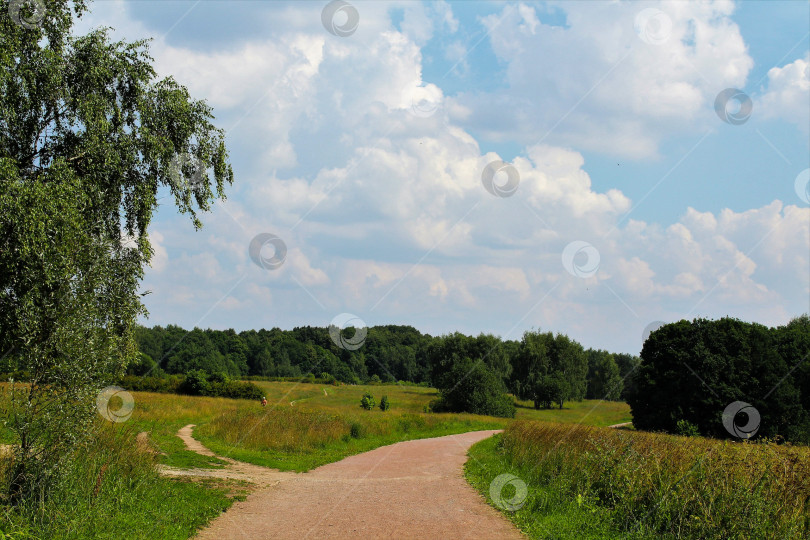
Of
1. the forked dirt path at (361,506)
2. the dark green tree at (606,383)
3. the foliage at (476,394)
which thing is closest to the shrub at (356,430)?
the forked dirt path at (361,506)

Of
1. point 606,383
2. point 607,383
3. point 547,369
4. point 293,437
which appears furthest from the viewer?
point 606,383

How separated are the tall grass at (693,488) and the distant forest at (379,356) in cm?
5887

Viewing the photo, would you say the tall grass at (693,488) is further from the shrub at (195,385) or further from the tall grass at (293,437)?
the shrub at (195,385)

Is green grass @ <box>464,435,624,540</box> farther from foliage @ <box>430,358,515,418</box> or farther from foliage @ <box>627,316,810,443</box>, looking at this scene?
foliage @ <box>430,358,515,418</box>

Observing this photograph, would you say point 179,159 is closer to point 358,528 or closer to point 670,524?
point 358,528

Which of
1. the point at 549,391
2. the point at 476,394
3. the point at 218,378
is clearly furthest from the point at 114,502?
the point at 549,391

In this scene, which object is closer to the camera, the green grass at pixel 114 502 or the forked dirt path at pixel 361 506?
the green grass at pixel 114 502

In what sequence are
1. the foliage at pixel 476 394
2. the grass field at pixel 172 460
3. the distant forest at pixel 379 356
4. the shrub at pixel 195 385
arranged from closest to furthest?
1. the grass field at pixel 172 460
2. the shrub at pixel 195 385
3. the foliage at pixel 476 394
4. the distant forest at pixel 379 356

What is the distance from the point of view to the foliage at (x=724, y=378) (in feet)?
142

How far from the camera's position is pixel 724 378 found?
146 feet

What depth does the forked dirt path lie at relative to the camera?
30.7 ft

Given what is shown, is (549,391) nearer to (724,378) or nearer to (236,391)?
(724,378)

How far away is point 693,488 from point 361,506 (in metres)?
6.33

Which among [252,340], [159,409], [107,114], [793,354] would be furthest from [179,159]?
[252,340]
